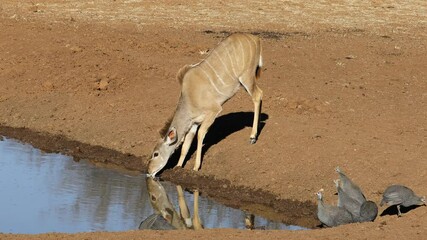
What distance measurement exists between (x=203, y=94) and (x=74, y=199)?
2.37 metres

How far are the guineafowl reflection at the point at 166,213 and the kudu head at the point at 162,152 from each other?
0.17 meters

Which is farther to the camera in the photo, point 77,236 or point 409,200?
point 409,200

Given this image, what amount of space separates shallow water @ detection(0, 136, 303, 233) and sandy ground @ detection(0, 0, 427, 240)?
44cm

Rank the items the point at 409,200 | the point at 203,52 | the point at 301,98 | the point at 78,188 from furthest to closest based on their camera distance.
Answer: the point at 203,52
the point at 301,98
the point at 78,188
the point at 409,200

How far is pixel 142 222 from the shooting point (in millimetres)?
12156

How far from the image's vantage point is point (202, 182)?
47.9 feet

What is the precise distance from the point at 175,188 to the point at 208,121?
1051mm

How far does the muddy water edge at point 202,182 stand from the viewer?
43.9 feet

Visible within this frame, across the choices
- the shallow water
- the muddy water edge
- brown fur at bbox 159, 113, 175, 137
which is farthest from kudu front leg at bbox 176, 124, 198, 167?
the shallow water

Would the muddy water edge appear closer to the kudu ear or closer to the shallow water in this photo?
the shallow water

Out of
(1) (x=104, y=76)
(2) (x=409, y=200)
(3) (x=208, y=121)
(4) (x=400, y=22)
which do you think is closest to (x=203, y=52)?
(1) (x=104, y=76)

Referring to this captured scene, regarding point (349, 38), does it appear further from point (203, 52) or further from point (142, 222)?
point (142, 222)

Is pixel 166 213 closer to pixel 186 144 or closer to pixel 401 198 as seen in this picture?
pixel 186 144

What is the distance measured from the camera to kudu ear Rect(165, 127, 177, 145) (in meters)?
14.8
